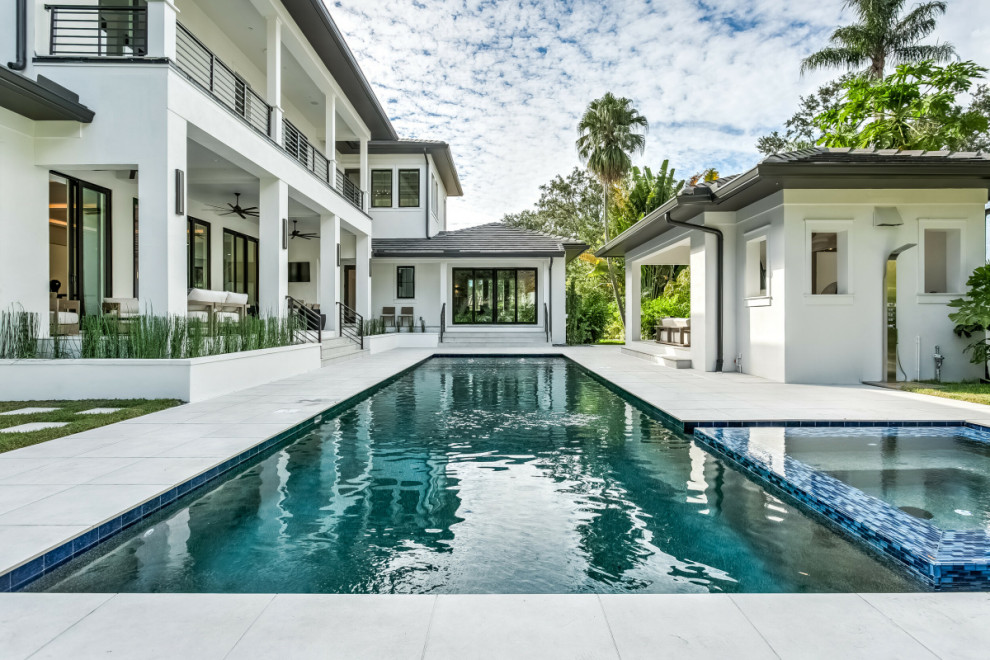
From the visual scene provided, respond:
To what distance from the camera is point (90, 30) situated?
8.77 metres

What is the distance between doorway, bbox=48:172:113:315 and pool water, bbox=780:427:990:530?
1044cm

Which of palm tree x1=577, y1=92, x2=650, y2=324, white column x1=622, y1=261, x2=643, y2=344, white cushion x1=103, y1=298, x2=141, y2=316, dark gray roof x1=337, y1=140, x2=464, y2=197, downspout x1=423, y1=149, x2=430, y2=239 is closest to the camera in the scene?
white cushion x1=103, y1=298, x2=141, y2=316

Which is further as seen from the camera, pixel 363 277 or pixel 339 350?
pixel 363 277

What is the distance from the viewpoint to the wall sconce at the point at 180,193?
7.66 metres

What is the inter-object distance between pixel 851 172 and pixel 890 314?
2.53 m

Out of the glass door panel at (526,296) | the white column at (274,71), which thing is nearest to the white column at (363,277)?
the glass door panel at (526,296)

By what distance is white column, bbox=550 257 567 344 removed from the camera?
1925 centimetres

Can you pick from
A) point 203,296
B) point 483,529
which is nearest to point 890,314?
point 483,529

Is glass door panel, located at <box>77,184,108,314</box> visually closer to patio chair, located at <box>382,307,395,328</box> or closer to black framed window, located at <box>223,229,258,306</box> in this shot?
black framed window, located at <box>223,229,258,306</box>

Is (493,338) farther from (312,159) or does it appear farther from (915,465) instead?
(915,465)

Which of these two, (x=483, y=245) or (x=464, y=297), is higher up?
(x=483, y=245)

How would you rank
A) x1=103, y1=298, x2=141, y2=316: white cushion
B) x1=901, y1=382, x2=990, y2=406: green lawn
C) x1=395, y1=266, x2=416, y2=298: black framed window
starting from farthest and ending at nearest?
x1=395, y1=266, x2=416, y2=298: black framed window < x1=103, y1=298, x2=141, y2=316: white cushion < x1=901, y1=382, x2=990, y2=406: green lawn

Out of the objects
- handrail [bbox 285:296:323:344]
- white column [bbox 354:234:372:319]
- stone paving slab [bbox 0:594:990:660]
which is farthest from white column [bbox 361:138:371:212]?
stone paving slab [bbox 0:594:990:660]

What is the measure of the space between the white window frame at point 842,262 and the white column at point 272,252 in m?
9.35
